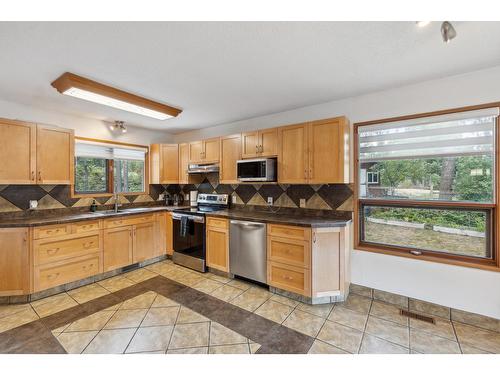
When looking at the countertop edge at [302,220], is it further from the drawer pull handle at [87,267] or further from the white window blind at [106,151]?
the white window blind at [106,151]

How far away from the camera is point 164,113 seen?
10.3 ft

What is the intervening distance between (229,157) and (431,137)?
2560 millimetres

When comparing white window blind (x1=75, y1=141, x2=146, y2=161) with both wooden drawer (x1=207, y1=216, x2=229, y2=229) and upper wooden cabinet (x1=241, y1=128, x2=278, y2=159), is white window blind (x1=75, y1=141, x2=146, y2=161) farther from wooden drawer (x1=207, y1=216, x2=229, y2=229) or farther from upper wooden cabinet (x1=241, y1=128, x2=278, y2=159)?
upper wooden cabinet (x1=241, y1=128, x2=278, y2=159)

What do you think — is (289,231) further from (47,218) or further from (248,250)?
(47,218)

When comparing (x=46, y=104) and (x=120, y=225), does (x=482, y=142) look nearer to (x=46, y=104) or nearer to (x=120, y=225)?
(x=120, y=225)

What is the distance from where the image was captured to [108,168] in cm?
401

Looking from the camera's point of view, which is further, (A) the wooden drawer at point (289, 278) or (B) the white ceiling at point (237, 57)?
(A) the wooden drawer at point (289, 278)

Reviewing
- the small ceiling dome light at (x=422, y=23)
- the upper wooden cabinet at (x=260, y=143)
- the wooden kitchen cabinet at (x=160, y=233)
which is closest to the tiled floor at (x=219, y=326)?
the wooden kitchen cabinet at (x=160, y=233)

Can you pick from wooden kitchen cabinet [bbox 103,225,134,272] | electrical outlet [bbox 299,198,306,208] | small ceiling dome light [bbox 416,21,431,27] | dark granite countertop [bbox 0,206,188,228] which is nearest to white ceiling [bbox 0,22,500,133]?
small ceiling dome light [bbox 416,21,431,27]

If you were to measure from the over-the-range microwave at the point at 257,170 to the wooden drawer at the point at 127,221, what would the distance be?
5.63 ft

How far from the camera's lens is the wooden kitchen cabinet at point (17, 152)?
270 cm

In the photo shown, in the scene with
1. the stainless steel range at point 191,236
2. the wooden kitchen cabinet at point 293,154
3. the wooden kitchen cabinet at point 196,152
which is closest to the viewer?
the wooden kitchen cabinet at point 293,154

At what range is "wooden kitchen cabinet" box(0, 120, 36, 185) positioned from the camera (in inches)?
106
